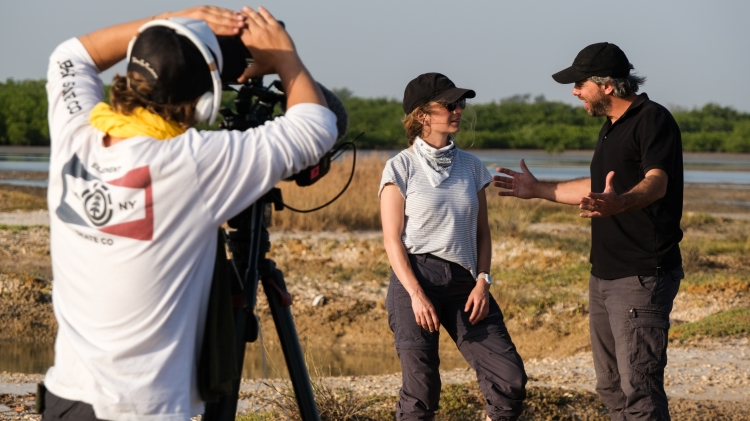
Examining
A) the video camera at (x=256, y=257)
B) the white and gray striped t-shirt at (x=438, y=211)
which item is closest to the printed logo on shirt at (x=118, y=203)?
the video camera at (x=256, y=257)

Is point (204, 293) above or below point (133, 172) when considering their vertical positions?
below

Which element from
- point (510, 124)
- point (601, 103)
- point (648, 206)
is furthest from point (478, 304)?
point (510, 124)

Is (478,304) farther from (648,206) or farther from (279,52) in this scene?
(279,52)

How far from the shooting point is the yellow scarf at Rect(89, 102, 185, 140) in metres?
2.01

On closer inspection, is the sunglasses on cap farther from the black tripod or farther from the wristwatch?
the black tripod

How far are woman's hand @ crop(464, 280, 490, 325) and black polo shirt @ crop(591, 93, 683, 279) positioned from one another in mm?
585

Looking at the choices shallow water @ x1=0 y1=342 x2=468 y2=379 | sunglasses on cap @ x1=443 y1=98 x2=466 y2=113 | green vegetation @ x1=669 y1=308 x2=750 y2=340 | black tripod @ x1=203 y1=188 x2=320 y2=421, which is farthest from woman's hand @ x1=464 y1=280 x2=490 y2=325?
green vegetation @ x1=669 y1=308 x2=750 y2=340

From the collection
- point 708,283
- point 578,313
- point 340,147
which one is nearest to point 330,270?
point 578,313

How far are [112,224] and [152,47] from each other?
1.28 ft

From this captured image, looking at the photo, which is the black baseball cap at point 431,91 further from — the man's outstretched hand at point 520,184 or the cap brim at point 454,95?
the man's outstretched hand at point 520,184

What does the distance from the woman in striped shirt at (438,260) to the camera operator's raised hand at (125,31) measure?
1856 millimetres

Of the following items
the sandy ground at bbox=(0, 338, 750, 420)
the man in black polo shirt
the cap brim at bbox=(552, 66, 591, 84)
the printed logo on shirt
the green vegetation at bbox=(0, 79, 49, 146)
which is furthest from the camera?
the green vegetation at bbox=(0, 79, 49, 146)

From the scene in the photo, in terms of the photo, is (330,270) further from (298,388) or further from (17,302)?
(298,388)

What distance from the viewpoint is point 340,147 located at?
Answer: 261cm
